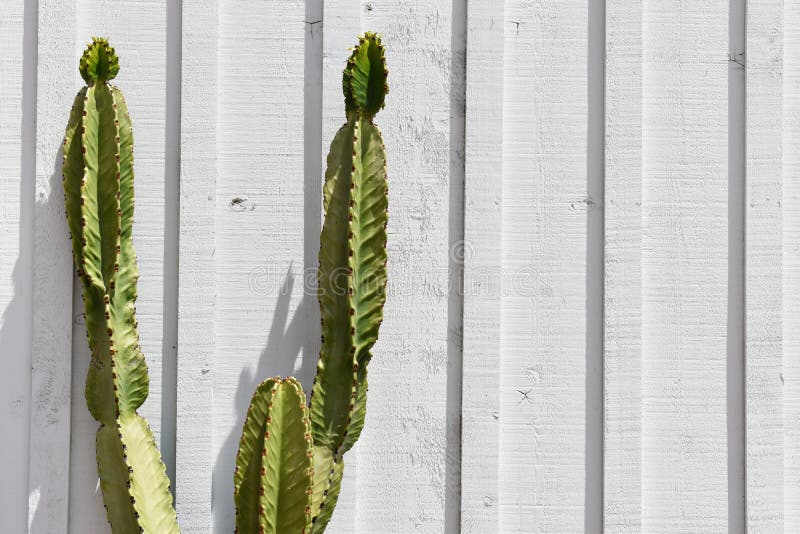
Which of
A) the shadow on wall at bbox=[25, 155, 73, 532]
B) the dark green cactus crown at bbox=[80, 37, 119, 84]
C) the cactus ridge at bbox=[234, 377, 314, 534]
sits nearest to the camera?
the cactus ridge at bbox=[234, 377, 314, 534]

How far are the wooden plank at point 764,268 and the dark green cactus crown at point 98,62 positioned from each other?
1182 millimetres

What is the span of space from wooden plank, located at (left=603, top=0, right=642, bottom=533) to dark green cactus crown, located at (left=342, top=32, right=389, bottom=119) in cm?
47

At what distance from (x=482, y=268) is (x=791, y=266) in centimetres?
61

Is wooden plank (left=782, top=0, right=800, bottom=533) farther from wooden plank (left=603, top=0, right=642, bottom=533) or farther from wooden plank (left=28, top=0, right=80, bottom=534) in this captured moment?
wooden plank (left=28, top=0, right=80, bottom=534)

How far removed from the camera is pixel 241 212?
4.43ft

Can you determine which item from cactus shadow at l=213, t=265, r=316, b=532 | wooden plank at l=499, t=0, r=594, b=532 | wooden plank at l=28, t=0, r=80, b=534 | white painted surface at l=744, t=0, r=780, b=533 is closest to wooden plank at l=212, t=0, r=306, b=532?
cactus shadow at l=213, t=265, r=316, b=532

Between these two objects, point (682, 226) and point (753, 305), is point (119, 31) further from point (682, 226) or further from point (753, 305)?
point (753, 305)

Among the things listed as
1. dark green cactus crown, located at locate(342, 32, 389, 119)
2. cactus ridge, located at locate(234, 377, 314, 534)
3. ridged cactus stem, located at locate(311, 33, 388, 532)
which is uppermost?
dark green cactus crown, located at locate(342, 32, 389, 119)

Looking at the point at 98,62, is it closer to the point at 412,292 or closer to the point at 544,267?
the point at 412,292

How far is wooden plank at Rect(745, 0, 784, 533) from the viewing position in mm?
1345

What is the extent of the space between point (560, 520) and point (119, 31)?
126 centimetres

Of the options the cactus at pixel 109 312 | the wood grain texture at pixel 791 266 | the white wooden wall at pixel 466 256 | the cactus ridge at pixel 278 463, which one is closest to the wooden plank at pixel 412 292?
the white wooden wall at pixel 466 256

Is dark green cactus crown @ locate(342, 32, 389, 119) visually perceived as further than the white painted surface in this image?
No

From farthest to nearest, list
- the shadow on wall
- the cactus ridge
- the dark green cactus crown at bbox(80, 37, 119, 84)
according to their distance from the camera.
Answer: the shadow on wall
the dark green cactus crown at bbox(80, 37, 119, 84)
the cactus ridge
